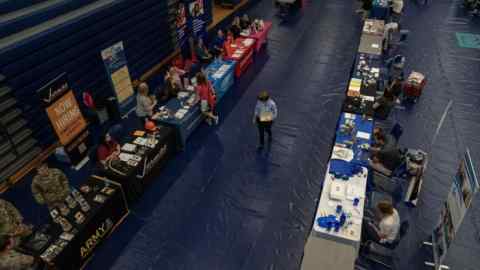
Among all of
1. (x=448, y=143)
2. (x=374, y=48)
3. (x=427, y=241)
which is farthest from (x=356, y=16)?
(x=427, y=241)

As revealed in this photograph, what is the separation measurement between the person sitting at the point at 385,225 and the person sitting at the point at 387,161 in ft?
4.94

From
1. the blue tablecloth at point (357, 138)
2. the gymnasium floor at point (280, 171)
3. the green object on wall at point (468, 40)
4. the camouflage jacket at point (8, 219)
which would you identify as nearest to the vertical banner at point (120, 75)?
the gymnasium floor at point (280, 171)

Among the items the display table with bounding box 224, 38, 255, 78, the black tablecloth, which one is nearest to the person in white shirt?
the black tablecloth

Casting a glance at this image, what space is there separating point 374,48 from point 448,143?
4.21m

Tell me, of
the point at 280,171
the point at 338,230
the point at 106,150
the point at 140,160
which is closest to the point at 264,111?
the point at 280,171

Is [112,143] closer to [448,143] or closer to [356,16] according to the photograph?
[448,143]

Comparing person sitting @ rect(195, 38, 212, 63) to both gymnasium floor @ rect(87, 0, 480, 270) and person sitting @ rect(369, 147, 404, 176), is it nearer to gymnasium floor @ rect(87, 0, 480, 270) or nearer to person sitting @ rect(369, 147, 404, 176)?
gymnasium floor @ rect(87, 0, 480, 270)

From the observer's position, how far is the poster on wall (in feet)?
40.8

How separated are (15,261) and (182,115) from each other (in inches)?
192

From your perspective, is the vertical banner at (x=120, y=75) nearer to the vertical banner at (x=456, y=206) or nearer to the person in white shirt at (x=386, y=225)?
the person in white shirt at (x=386, y=225)

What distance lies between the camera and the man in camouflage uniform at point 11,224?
19.8 feet

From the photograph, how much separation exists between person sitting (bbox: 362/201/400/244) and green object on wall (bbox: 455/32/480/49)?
11.3 m

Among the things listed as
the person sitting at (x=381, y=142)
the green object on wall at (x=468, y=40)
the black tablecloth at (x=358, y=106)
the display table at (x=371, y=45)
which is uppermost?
the display table at (x=371, y=45)

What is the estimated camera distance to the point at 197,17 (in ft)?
42.1
